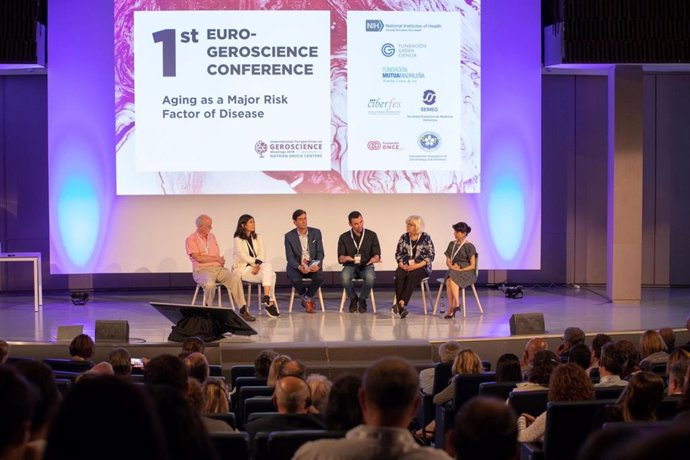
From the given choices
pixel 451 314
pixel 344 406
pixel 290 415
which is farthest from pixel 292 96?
pixel 344 406

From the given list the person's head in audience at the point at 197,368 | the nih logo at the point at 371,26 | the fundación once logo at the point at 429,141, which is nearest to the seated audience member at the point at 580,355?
the person's head in audience at the point at 197,368

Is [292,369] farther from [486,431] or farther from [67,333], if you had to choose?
[67,333]

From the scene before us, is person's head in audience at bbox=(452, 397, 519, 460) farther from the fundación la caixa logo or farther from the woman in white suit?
the fundación la caixa logo

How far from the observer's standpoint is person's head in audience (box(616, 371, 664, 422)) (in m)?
3.23

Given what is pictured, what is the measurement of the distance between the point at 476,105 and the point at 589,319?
8.61ft

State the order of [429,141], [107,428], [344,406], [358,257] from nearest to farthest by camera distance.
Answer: [107,428] < [344,406] < [358,257] < [429,141]

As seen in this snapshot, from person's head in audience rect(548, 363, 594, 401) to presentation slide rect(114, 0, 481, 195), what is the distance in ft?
19.9

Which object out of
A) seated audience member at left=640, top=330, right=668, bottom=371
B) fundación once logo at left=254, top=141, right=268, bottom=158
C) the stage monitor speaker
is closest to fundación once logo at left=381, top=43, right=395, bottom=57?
fundación once logo at left=254, top=141, right=268, bottom=158

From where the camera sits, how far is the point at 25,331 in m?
7.87

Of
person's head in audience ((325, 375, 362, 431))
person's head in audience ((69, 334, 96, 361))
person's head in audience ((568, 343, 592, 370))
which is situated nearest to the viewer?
person's head in audience ((325, 375, 362, 431))

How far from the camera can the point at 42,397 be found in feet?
6.77

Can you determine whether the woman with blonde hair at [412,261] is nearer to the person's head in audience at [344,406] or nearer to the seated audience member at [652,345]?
the seated audience member at [652,345]

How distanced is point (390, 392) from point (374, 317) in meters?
6.61

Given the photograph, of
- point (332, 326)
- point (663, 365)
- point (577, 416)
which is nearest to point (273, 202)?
point (332, 326)
